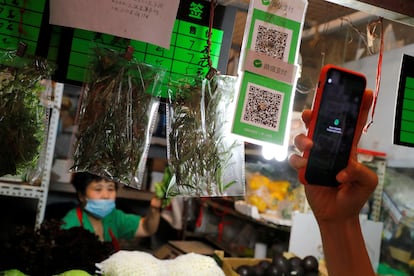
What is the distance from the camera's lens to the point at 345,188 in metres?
0.90

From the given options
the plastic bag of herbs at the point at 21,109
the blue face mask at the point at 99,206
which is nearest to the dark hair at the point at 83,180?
the blue face mask at the point at 99,206

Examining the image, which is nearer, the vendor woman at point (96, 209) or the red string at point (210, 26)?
the red string at point (210, 26)

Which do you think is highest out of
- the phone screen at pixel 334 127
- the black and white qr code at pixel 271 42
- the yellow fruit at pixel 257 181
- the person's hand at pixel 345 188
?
the black and white qr code at pixel 271 42

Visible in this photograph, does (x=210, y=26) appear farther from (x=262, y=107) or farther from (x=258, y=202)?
(x=258, y=202)

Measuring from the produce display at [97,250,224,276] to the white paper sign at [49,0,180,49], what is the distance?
0.63m

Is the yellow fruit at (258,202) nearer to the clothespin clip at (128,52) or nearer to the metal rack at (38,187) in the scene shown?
the metal rack at (38,187)

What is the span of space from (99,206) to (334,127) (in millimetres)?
2427

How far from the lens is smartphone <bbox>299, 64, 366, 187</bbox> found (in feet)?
2.64

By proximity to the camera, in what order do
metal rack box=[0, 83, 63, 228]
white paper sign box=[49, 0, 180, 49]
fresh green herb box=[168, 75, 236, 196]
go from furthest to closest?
metal rack box=[0, 83, 63, 228] → fresh green herb box=[168, 75, 236, 196] → white paper sign box=[49, 0, 180, 49]

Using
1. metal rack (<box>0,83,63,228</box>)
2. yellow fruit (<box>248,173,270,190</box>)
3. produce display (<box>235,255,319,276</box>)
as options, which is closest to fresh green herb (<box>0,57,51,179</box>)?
produce display (<box>235,255,319,276</box>)

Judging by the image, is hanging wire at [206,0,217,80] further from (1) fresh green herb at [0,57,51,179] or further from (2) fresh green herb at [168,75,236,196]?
(1) fresh green herb at [0,57,51,179]

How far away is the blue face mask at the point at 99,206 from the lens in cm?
295

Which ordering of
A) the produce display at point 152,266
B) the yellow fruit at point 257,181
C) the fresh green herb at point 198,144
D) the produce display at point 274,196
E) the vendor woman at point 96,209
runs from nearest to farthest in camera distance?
the fresh green herb at point 198,144
the produce display at point 152,266
the produce display at point 274,196
the yellow fruit at point 257,181
the vendor woman at point 96,209

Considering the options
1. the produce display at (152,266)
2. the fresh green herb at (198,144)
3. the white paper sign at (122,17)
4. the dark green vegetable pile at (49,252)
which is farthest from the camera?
the dark green vegetable pile at (49,252)
